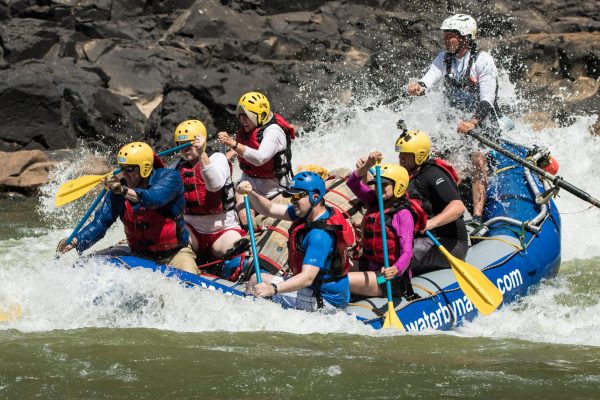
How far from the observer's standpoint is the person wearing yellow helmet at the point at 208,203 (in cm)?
800

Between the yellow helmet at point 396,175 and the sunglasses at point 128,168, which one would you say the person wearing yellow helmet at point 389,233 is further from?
the sunglasses at point 128,168

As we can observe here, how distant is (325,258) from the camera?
23.3 feet

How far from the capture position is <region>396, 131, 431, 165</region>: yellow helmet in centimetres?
809

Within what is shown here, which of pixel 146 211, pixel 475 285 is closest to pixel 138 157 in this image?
pixel 146 211

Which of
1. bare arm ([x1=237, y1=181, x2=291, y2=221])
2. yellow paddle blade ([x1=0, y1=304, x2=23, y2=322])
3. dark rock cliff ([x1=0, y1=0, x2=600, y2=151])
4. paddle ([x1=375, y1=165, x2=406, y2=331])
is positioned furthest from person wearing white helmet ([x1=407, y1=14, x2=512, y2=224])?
dark rock cliff ([x1=0, y1=0, x2=600, y2=151])

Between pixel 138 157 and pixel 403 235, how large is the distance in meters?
2.03

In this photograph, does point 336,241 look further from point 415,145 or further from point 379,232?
point 415,145

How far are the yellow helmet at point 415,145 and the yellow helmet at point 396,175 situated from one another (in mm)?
579

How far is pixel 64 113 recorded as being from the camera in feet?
58.5

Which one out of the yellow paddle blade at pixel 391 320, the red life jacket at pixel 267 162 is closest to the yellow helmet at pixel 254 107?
the red life jacket at pixel 267 162

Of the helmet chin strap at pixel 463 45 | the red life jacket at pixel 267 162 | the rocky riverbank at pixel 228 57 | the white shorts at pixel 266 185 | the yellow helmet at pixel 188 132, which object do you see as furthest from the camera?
the rocky riverbank at pixel 228 57

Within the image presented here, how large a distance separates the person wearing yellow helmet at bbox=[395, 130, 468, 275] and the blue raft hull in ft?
0.55

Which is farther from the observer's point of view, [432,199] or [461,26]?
[461,26]

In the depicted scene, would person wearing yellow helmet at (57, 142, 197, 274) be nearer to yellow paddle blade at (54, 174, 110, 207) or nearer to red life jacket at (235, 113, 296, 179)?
yellow paddle blade at (54, 174, 110, 207)
